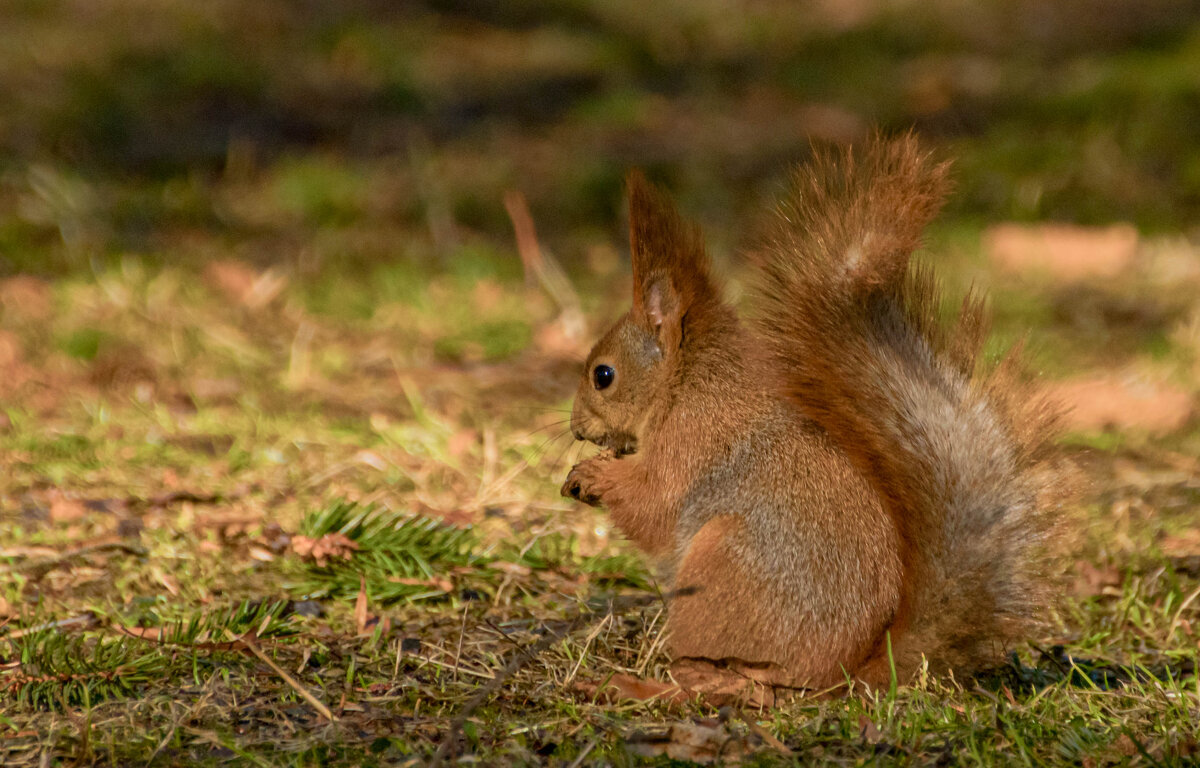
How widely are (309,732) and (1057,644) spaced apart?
1319 millimetres

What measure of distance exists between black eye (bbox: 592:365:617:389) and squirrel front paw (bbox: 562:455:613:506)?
17 cm

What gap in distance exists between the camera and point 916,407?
5.97 feet

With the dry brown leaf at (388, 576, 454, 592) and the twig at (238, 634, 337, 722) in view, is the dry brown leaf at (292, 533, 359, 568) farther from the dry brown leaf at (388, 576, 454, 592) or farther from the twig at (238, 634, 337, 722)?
the twig at (238, 634, 337, 722)

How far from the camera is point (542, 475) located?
10.2ft

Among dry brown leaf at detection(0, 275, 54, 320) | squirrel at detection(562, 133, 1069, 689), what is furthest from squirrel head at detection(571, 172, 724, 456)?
dry brown leaf at detection(0, 275, 54, 320)

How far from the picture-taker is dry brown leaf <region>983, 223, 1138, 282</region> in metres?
5.11

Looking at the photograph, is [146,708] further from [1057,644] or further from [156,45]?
[156,45]

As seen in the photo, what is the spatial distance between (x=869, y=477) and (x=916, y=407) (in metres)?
0.15

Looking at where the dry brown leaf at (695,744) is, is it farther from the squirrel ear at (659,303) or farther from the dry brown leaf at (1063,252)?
the dry brown leaf at (1063,252)

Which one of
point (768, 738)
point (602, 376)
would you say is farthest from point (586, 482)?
point (768, 738)

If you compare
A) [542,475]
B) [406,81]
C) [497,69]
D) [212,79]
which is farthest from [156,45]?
[542,475]

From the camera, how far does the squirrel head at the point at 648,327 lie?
7.30 feet

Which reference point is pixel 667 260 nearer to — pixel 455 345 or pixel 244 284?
pixel 455 345

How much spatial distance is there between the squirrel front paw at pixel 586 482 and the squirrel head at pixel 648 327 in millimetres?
133
